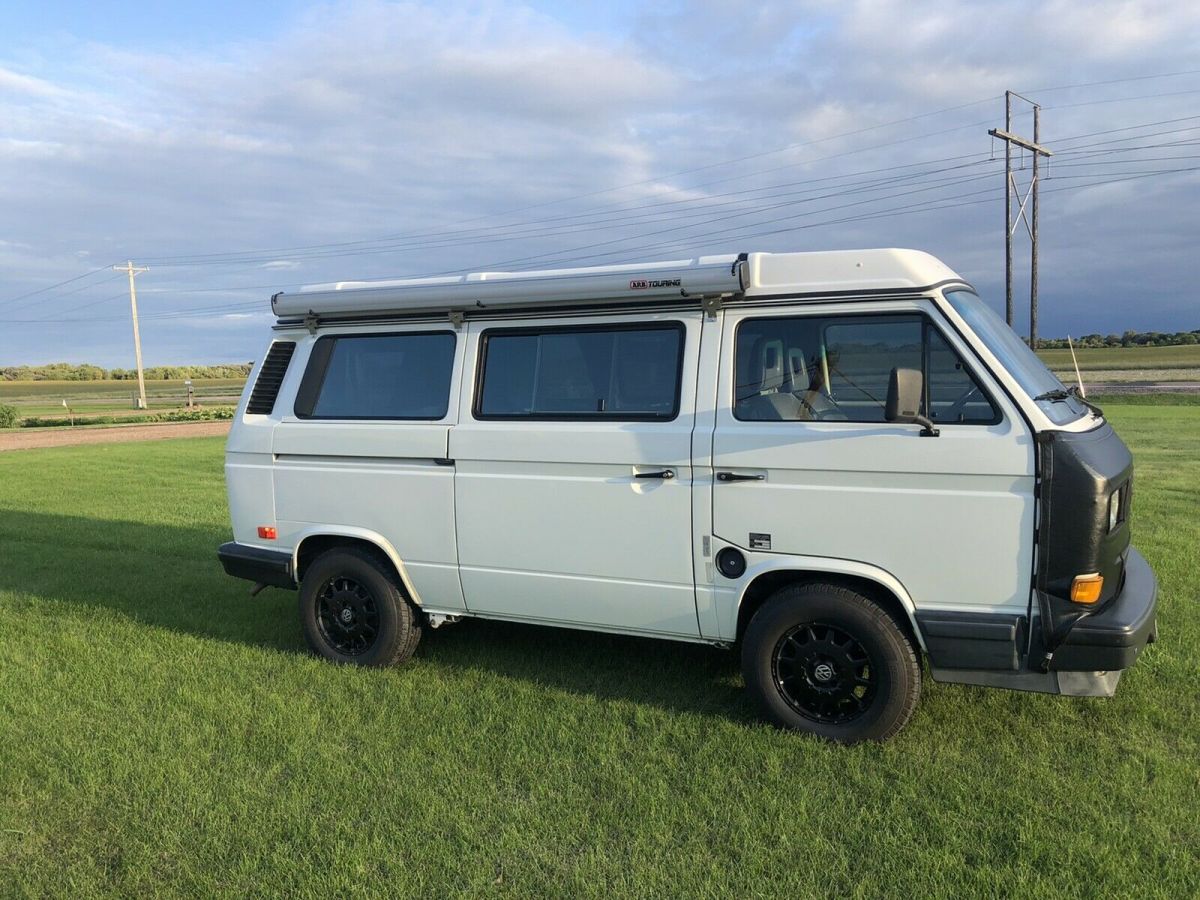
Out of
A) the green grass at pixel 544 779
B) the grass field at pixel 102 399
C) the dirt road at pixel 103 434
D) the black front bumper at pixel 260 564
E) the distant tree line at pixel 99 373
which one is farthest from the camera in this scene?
the distant tree line at pixel 99 373

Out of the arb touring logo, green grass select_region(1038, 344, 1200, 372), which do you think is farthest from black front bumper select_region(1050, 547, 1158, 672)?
green grass select_region(1038, 344, 1200, 372)

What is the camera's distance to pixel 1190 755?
4121mm

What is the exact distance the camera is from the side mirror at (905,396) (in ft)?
12.7

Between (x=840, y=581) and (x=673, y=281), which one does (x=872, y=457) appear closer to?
(x=840, y=581)

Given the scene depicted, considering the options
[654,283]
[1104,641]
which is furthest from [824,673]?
[654,283]

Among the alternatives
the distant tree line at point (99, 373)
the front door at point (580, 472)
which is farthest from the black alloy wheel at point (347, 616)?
the distant tree line at point (99, 373)

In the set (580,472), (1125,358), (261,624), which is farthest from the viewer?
→ (1125,358)

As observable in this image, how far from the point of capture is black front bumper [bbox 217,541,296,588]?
5734mm

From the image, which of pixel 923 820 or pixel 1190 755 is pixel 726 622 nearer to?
pixel 923 820

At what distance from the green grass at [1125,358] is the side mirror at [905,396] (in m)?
53.3

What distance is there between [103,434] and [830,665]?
1241 inches

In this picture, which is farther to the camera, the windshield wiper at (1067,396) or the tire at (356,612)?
the tire at (356,612)

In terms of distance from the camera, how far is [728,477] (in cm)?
440

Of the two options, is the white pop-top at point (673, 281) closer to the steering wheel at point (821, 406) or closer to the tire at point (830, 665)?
the steering wheel at point (821, 406)
